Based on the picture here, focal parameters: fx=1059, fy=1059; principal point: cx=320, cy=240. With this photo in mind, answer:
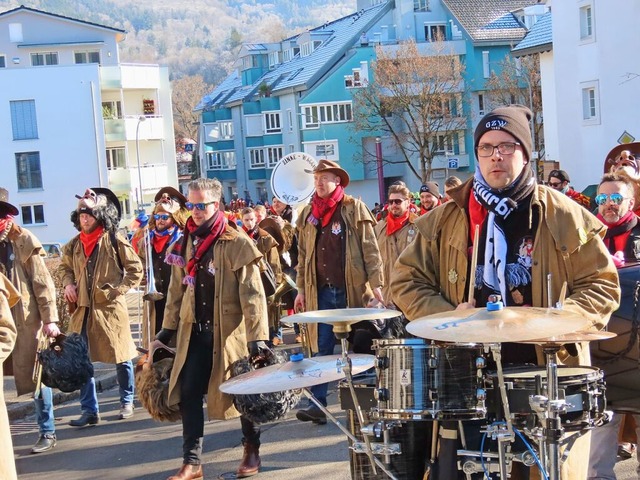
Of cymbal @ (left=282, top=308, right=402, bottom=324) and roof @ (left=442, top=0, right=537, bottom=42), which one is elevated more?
roof @ (left=442, top=0, right=537, bottom=42)

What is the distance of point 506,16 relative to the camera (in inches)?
2532

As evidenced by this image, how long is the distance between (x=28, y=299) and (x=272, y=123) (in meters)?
63.5

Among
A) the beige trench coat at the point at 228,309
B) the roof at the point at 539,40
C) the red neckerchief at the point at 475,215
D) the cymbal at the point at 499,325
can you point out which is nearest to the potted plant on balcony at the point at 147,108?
the roof at the point at 539,40

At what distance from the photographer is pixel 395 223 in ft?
37.4

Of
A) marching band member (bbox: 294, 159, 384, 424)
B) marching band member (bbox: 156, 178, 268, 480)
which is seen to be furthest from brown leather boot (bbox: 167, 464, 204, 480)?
marching band member (bbox: 294, 159, 384, 424)

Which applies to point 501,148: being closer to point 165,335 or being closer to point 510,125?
point 510,125

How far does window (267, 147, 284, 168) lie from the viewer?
236 feet

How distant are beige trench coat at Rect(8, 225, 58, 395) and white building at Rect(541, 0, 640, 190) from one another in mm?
29173

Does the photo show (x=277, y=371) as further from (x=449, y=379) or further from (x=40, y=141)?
(x=40, y=141)

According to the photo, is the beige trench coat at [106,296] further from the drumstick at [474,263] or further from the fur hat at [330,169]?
the drumstick at [474,263]

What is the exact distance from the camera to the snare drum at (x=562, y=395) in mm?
3965

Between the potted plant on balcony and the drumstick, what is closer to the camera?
the drumstick

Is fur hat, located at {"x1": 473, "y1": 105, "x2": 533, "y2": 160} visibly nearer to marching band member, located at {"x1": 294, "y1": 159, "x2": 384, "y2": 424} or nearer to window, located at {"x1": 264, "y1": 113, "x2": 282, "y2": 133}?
marching band member, located at {"x1": 294, "y1": 159, "x2": 384, "y2": 424}

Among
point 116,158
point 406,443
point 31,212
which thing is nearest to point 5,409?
point 406,443
